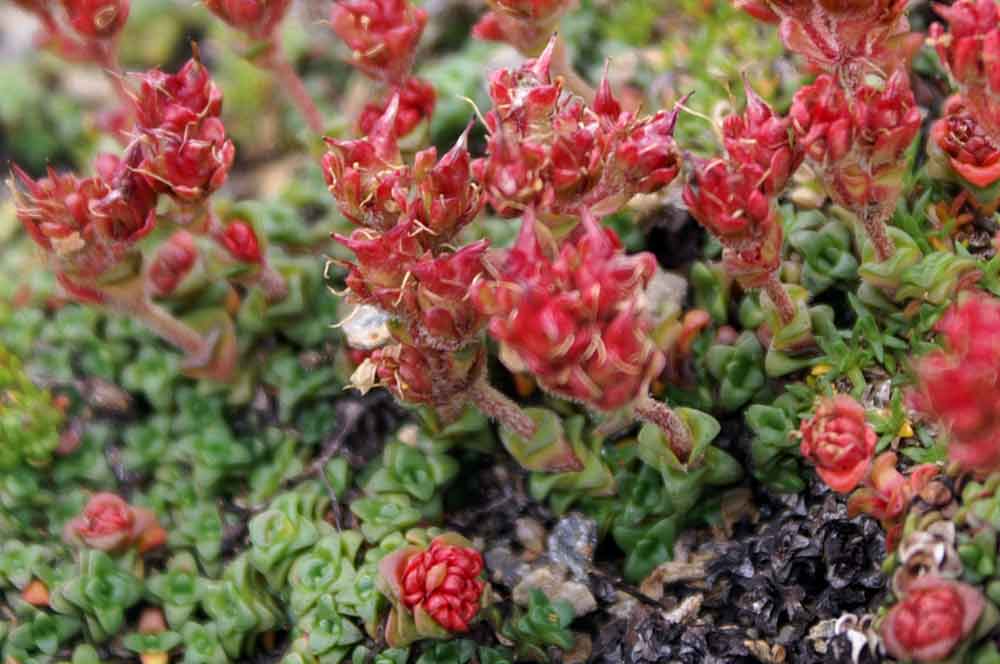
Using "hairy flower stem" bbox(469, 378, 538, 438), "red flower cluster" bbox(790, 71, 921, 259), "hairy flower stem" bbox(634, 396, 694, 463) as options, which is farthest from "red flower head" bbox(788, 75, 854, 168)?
"hairy flower stem" bbox(469, 378, 538, 438)

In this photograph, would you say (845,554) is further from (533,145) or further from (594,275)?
(533,145)

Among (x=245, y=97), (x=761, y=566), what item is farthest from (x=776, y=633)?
(x=245, y=97)

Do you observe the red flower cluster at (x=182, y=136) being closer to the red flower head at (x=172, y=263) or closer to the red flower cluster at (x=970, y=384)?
the red flower head at (x=172, y=263)

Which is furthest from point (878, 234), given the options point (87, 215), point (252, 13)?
point (87, 215)

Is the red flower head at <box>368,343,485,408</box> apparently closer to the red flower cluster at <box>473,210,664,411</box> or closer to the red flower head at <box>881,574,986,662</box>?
the red flower cluster at <box>473,210,664,411</box>

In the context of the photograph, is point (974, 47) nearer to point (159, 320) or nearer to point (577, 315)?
point (577, 315)
